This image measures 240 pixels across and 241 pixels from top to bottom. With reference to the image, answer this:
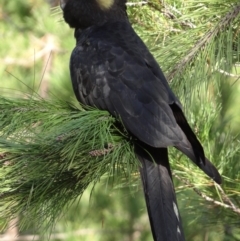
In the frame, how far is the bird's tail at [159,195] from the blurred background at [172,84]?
0.11m

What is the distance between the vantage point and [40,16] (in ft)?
13.3

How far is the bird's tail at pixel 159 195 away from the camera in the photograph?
1350mm

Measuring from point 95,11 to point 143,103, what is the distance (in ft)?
1.99

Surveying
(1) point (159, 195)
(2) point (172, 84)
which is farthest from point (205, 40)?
(1) point (159, 195)

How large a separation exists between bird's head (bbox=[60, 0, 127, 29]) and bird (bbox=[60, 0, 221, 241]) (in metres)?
0.06

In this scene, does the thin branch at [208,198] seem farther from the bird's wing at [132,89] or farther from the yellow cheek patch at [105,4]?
the yellow cheek patch at [105,4]

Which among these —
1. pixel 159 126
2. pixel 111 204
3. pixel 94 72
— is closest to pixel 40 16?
pixel 111 204

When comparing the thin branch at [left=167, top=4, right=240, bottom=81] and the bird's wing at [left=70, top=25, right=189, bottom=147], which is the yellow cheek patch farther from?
the thin branch at [left=167, top=4, right=240, bottom=81]

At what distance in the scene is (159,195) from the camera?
4.62 feet

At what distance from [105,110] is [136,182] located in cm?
59

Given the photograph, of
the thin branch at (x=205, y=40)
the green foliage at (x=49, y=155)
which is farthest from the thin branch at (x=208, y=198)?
the green foliage at (x=49, y=155)

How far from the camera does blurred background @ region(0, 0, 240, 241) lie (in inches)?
68.7

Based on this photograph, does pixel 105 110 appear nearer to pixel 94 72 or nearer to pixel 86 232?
pixel 94 72

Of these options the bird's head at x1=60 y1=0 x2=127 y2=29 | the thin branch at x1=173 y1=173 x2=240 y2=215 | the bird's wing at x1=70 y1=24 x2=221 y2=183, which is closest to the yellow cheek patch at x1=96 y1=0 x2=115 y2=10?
the bird's head at x1=60 y1=0 x2=127 y2=29
